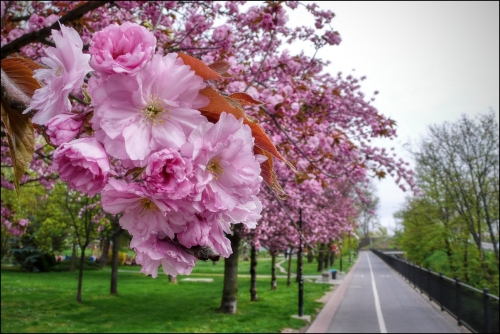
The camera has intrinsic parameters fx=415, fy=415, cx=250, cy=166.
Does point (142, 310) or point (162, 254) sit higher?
point (162, 254)

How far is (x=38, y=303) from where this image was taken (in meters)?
15.0

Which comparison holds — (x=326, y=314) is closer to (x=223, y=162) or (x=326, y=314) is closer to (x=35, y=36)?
(x=35, y=36)

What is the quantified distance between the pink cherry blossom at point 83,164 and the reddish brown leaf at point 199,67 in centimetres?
21

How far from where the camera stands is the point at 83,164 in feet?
2.15

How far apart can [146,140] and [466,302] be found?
13.9m

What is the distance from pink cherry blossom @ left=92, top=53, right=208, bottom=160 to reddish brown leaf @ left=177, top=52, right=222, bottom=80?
16 millimetres

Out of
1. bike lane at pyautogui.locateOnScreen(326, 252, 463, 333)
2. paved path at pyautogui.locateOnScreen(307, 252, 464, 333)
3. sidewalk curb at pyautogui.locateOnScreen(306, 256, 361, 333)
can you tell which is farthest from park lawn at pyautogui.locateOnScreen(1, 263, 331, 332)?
bike lane at pyautogui.locateOnScreen(326, 252, 463, 333)

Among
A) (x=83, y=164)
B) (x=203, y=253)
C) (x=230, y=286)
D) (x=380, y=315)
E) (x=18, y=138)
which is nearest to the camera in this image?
(x=83, y=164)

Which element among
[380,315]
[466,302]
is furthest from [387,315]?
[466,302]

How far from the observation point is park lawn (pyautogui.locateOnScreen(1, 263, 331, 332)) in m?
11.1

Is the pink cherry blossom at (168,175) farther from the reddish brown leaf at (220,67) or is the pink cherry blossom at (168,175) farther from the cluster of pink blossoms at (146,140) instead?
the reddish brown leaf at (220,67)

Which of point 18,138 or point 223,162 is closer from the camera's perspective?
point 223,162

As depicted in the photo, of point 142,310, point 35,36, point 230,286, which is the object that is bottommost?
point 142,310

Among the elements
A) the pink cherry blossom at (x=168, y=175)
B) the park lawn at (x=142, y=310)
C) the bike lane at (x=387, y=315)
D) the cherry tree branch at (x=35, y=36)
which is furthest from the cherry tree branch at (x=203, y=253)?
the bike lane at (x=387, y=315)
